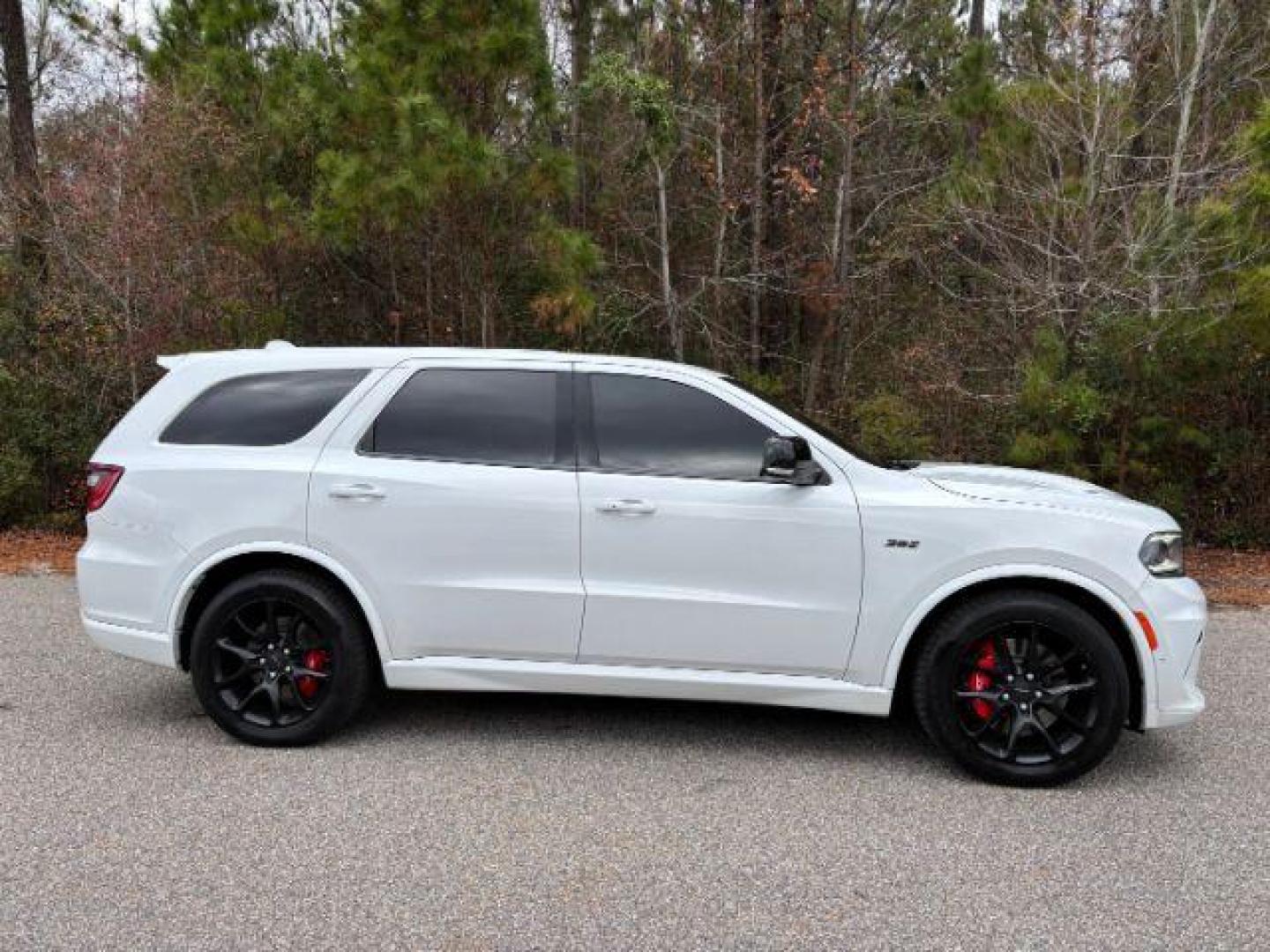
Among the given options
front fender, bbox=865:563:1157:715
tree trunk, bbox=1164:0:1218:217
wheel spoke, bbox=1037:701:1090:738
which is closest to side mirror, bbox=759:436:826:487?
front fender, bbox=865:563:1157:715

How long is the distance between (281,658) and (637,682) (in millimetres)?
1598

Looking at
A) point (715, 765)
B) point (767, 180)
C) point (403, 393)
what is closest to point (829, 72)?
point (767, 180)

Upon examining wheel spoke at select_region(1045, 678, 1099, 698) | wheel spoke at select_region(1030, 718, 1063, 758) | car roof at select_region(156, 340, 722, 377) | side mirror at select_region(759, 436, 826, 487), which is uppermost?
car roof at select_region(156, 340, 722, 377)

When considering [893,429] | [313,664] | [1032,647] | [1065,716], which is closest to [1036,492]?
[1032,647]

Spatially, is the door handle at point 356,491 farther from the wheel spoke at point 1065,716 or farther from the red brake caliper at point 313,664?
the wheel spoke at point 1065,716

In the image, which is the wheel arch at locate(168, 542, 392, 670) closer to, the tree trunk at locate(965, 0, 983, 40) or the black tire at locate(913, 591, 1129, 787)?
the black tire at locate(913, 591, 1129, 787)

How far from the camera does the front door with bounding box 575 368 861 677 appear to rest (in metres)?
4.30

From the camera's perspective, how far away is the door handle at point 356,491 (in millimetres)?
4504

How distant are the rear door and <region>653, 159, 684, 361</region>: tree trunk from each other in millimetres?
5929

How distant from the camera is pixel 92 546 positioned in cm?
475

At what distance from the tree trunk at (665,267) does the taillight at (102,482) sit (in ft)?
21.4

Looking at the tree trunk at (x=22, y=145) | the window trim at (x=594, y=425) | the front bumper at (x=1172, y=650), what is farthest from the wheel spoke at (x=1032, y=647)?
the tree trunk at (x=22, y=145)

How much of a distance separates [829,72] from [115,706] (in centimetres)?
866

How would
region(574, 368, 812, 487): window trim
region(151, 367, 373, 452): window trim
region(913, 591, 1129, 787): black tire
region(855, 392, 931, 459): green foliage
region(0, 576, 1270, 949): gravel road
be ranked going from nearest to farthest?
region(0, 576, 1270, 949): gravel road < region(913, 591, 1129, 787): black tire < region(574, 368, 812, 487): window trim < region(151, 367, 373, 452): window trim < region(855, 392, 931, 459): green foliage
